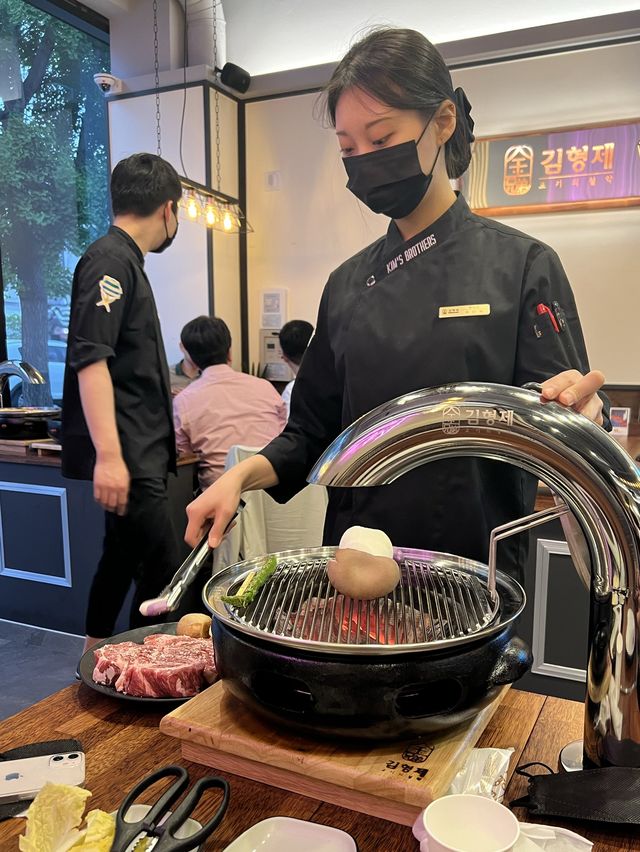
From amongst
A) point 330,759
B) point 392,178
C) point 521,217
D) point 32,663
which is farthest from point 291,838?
point 521,217

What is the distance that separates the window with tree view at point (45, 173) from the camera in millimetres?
3707

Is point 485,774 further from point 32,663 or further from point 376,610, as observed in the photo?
point 32,663

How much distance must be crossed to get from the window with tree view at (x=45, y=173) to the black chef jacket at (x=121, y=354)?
192 centimetres

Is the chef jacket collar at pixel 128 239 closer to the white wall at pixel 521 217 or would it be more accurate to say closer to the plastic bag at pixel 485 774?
the white wall at pixel 521 217

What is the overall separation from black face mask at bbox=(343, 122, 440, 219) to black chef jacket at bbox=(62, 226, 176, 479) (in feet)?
3.60

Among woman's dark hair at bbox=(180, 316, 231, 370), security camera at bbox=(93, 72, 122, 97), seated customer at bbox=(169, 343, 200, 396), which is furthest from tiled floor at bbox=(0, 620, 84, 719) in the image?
security camera at bbox=(93, 72, 122, 97)

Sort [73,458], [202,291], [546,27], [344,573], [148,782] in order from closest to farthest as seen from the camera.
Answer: [148,782]
[344,573]
[73,458]
[546,27]
[202,291]

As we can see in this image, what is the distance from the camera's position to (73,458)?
2.14 metres

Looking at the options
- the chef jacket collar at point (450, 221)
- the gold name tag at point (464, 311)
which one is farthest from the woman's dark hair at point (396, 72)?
the gold name tag at point (464, 311)

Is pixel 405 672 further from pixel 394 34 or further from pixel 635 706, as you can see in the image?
pixel 394 34

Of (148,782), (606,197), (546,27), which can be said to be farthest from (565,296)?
(546,27)

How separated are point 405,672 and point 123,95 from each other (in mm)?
4249

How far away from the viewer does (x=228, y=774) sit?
27.1 inches

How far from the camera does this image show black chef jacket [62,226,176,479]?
6.55 ft
